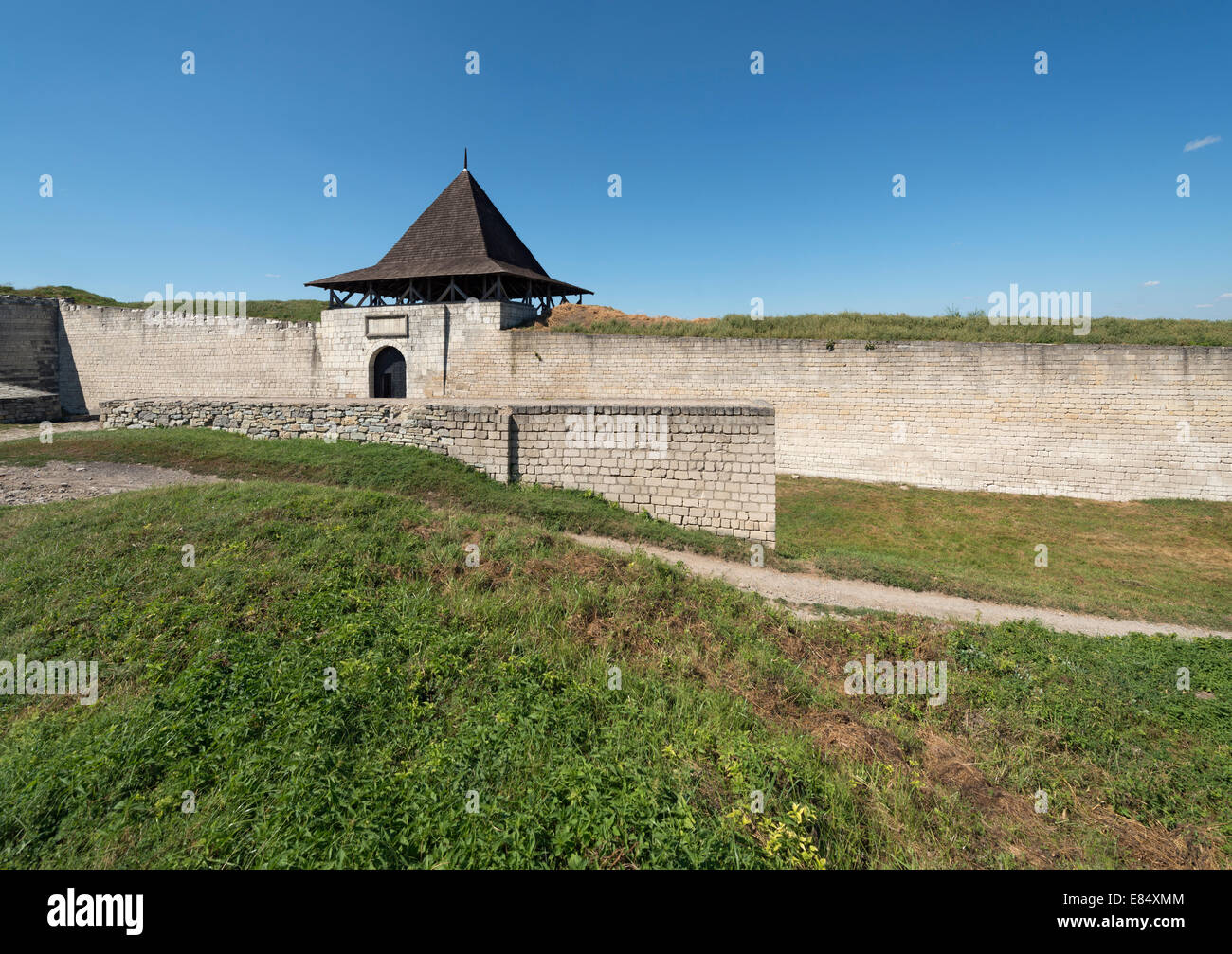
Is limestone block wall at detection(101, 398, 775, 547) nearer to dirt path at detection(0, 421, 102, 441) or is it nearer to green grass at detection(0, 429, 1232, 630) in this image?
green grass at detection(0, 429, 1232, 630)

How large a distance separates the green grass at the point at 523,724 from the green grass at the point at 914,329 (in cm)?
1141

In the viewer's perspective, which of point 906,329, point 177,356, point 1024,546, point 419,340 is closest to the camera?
point 1024,546

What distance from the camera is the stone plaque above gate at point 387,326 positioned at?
18344 millimetres

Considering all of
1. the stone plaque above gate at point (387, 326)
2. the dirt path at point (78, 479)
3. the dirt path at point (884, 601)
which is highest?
the stone plaque above gate at point (387, 326)

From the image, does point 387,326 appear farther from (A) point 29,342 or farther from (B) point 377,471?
(A) point 29,342

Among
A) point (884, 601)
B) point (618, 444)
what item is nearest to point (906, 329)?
point (618, 444)

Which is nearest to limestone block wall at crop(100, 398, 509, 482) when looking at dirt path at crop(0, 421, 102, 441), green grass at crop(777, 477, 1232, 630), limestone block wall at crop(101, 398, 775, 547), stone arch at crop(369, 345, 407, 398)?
Result: limestone block wall at crop(101, 398, 775, 547)

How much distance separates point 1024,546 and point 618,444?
360 inches

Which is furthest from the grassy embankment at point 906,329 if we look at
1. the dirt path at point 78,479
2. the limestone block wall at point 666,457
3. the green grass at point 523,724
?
the green grass at point 523,724

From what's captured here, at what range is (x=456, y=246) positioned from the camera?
19.5 m

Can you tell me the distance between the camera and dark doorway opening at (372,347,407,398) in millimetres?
19234

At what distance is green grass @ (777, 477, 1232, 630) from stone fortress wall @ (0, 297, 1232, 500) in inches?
35.0

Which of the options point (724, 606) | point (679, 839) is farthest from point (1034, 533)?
point (679, 839)

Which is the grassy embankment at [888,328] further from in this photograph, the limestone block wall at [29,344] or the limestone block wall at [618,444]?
the limestone block wall at [29,344]
